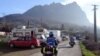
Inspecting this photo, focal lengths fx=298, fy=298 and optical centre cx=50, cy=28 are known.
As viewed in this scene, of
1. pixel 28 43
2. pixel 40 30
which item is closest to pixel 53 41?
pixel 28 43

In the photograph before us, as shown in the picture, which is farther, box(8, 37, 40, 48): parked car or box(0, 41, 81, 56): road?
box(8, 37, 40, 48): parked car

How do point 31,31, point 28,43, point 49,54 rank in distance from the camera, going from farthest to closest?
1. point 31,31
2. point 28,43
3. point 49,54

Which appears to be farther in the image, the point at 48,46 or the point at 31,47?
the point at 31,47

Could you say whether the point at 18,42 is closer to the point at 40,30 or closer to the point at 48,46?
the point at 40,30

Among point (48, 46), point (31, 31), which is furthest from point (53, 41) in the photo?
point (31, 31)

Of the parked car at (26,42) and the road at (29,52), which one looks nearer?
the road at (29,52)

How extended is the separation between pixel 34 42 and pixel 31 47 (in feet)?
2.22

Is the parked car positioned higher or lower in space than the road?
higher

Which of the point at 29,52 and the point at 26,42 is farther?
the point at 26,42

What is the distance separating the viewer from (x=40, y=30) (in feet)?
152

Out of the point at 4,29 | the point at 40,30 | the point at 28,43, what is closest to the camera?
the point at 28,43

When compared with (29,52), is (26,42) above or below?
above

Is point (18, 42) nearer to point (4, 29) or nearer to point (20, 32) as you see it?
point (20, 32)

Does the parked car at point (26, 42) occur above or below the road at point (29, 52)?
above
